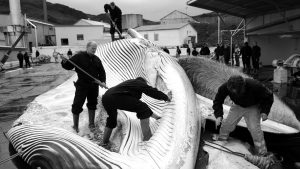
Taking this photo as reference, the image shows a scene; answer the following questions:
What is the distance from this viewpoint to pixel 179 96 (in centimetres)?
580

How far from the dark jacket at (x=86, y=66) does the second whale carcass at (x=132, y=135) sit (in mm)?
919

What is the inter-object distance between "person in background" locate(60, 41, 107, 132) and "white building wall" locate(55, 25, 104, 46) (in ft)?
174

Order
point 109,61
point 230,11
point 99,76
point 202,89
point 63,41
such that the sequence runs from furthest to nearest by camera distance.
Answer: point 63,41, point 230,11, point 109,61, point 202,89, point 99,76

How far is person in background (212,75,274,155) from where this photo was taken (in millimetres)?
5627

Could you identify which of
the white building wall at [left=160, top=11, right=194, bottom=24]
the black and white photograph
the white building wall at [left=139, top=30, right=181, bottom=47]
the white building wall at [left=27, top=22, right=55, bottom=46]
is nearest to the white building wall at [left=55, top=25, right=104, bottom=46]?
the white building wall at [left=27, top=22, right=55, bottom=46]

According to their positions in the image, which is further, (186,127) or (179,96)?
(179,96)

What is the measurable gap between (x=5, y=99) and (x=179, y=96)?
9.38 meters

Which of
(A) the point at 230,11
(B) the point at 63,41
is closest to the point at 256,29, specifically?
(A) the point at 230,11

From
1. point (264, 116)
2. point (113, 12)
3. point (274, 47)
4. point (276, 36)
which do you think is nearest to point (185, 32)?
point (274, 47)

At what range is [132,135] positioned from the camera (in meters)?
5.53

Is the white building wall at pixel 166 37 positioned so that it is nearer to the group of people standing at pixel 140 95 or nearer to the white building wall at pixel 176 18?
the white building wall at pixel 176 18

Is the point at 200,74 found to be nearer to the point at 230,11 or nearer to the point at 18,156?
the point at 18,156

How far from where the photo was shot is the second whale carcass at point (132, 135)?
12.7ft

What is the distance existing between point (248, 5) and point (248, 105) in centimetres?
1477
